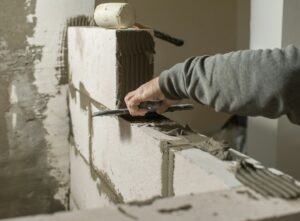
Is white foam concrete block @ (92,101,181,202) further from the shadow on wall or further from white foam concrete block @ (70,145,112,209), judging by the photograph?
the shadow on wall

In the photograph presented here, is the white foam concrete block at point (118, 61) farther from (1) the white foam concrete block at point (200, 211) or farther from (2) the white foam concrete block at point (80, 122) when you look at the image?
(1) the white foam concrete block at point (200, 211)

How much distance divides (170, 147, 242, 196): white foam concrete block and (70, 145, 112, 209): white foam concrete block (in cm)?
75

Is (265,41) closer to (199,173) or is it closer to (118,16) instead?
(118,16)

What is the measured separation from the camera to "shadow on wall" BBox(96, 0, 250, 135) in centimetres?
327

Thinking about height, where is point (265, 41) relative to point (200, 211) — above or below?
above

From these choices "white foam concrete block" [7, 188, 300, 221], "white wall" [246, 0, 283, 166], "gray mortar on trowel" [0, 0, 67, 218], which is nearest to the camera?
"white foam concrete block" [7, 188, 300, 221]

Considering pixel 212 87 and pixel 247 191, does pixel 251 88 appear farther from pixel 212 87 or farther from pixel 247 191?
pixel 247 191

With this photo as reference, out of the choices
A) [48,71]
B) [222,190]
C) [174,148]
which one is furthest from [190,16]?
[222,190]

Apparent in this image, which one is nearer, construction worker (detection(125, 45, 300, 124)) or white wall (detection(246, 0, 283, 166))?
construction worker (detection(125, 45, 300, 124))

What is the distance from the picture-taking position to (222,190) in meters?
1.04

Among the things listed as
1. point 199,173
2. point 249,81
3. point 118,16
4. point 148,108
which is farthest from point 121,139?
point 249,81

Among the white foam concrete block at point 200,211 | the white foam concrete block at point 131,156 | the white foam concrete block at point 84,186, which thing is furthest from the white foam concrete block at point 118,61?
the white foam concrete block at point 200,211

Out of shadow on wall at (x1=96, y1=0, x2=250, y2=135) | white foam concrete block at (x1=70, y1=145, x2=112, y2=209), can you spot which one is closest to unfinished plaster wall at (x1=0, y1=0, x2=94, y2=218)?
white foam concrete block at (x1=70, y1=145, x2=112, y2=209)

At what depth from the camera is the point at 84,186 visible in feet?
7.86
